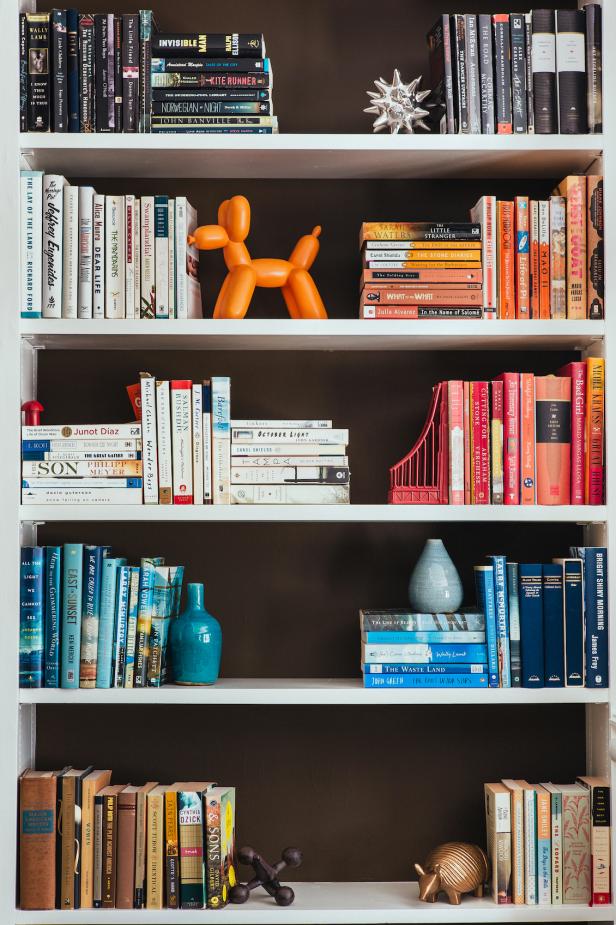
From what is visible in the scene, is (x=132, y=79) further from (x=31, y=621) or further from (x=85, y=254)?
(x=31, y=621)

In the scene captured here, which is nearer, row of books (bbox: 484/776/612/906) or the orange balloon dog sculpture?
row of books (bbox: 484/776/612/906)

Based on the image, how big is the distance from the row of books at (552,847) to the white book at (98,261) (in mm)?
1256

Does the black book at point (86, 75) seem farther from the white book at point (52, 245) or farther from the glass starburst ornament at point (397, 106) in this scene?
the glass starburst ornament at point (397, 106)

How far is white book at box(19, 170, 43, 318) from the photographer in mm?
1826

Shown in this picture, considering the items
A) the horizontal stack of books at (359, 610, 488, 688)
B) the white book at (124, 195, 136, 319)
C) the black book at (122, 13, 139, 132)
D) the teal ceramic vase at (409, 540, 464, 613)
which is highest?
the black book at (122, 13, 139, 132)

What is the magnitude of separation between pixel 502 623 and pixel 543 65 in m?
1.13

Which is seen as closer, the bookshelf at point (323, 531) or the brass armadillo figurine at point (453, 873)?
the brass armadillo figurine at point (453, 873)

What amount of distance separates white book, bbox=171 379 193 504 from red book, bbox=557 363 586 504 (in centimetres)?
76

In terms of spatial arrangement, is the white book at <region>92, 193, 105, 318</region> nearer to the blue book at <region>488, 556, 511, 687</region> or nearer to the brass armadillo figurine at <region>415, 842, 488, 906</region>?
the blue book at <region>488, 556, 511, 687</region>

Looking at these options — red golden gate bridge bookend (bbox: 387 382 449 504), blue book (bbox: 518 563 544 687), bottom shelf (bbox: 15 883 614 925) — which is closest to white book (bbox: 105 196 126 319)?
red golden gate bridge bookend (bbox: 387 382 449 504)

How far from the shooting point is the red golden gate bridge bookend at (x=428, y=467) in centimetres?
Result: 184

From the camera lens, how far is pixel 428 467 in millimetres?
1893

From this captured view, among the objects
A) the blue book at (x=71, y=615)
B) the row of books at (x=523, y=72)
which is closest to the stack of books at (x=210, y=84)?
the row of books at (x=523, y=72)

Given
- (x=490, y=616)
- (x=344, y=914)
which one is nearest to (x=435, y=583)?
(x=490, y=616)
